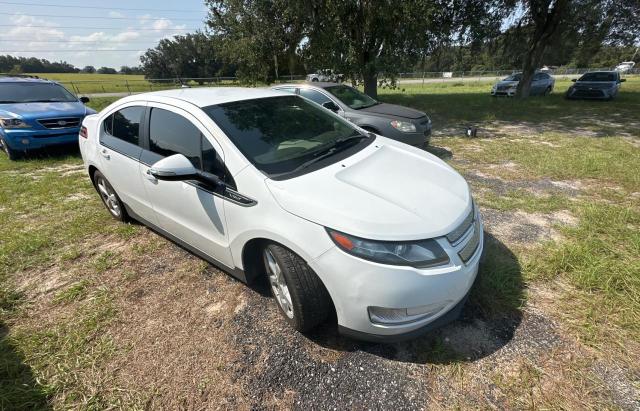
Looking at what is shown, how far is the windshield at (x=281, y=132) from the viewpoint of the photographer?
2.24 metres

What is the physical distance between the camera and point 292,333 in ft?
7.30

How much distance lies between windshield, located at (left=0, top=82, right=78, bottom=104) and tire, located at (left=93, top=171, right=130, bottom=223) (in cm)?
500

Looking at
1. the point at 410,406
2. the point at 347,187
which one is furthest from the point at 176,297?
the point at 410,406

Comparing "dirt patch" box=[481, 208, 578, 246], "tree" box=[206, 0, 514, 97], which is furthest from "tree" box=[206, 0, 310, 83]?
"dirt patch" box=[481, 208, 578, 246]

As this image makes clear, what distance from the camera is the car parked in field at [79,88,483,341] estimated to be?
1736mm

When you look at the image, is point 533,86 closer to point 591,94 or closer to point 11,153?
point 591,94

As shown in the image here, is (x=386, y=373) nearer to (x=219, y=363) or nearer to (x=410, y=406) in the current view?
(x=410, y=406)

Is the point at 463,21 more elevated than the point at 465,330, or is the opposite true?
the point at 463,21

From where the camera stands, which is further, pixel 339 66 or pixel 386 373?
pixel 339 66

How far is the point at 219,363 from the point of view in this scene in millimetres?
2014

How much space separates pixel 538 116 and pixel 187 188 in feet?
39.5

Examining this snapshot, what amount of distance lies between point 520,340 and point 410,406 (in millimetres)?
944

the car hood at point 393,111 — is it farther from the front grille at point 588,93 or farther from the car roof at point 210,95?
the front grille at point 588,93

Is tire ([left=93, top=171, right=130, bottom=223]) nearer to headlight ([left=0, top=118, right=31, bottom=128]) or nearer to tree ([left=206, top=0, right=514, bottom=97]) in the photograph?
headlight ([left=0, top=118, right=31, bottom=128])
